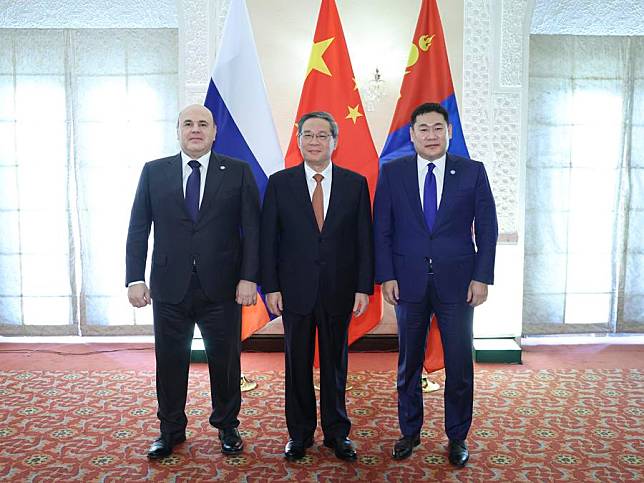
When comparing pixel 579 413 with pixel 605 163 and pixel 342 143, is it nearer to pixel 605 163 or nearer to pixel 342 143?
pixel 342 143

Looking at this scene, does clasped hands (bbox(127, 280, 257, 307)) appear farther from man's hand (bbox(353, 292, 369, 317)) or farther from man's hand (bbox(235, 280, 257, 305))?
man's hand (bbox(353, 292, 369, 317))

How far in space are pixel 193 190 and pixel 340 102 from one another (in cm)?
141

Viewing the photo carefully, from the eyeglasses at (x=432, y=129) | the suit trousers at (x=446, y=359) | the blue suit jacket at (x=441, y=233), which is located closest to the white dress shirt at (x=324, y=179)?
the blue suit jacket at (x=441, y=233)

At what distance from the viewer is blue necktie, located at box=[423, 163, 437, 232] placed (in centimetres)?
271

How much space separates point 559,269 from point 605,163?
95cm

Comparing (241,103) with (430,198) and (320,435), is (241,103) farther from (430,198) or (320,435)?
(320,435)

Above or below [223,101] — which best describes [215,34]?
above

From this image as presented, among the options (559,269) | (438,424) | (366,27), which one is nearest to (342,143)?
(366,27)

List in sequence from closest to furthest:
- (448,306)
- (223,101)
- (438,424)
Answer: (448,306) < (438,424) < (223,101)

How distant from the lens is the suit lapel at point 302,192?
2.67 meters

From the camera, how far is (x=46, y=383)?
153 inches

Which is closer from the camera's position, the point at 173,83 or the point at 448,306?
the point at 448,306

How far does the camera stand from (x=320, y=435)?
3.01 metres

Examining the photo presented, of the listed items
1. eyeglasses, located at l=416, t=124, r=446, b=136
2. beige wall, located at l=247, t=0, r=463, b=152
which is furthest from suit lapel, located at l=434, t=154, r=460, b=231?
beige wall, located at l=247, t=0, r=463, b=152
